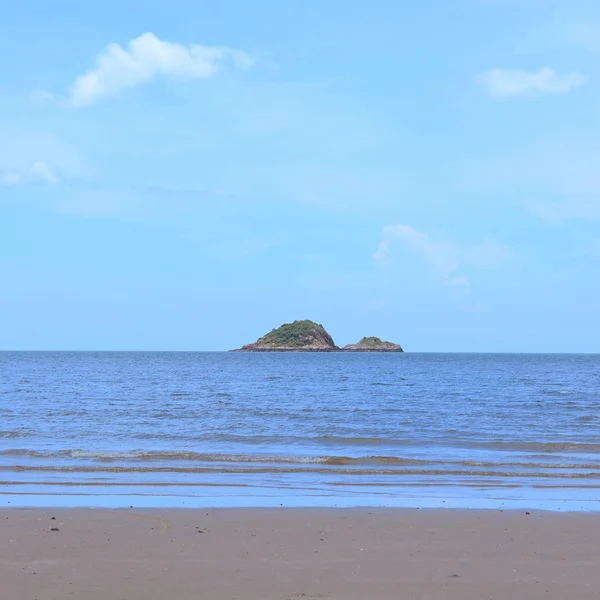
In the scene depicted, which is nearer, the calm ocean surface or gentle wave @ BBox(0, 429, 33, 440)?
the calm ocean surface

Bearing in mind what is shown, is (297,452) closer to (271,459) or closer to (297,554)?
(271,459)

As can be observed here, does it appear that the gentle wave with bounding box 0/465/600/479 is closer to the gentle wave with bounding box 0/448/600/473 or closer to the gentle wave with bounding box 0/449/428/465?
the gentle wave with bounding box 0/448/600/473

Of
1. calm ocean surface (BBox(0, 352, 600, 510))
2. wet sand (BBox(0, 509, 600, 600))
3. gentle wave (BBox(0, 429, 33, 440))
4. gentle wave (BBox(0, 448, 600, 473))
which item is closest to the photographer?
wet sand (BBox(0, 509, 600, 600))

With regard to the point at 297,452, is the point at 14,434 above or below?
above

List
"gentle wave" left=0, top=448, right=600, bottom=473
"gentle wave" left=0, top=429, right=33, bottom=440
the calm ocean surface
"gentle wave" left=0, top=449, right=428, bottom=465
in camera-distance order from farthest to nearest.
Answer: "gentle wave" left=0, top=429, right=33, bottom=440 < "gentle wave" left=0, top=449, right=428, bottom=465 < "gentle wave" left=0, top=448, right=600, bottom=473 < the calm ocean surface

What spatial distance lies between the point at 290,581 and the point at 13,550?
3.75 meters

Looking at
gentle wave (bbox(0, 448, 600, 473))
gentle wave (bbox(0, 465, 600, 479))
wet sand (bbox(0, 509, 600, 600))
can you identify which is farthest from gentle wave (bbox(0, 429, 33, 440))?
wet sand (bbox(0, 509, 600, 600))

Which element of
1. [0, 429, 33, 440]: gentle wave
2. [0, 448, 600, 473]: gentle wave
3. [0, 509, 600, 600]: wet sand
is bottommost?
[0, 448, 600, 473]: gentle wave

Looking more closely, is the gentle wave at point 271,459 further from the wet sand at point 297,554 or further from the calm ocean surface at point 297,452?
the wet sand at point 297,554

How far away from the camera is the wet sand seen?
7676mm

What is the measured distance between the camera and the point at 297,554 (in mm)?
9141

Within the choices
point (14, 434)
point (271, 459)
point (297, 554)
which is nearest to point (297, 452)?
point (271, 459)

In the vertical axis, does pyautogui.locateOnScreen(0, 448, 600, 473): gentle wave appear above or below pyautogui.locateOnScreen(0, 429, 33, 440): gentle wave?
below

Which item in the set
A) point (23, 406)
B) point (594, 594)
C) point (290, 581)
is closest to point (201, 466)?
point (290, 581)
